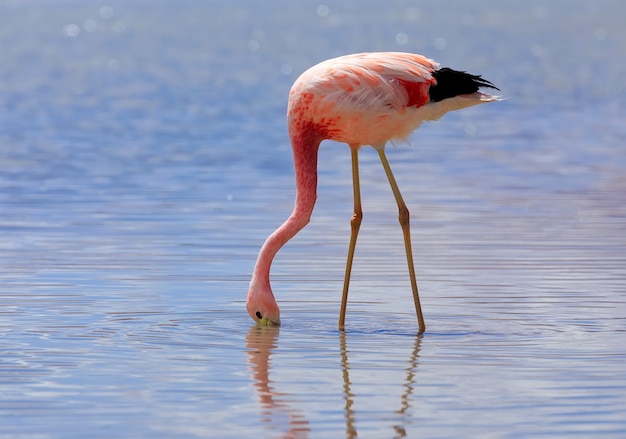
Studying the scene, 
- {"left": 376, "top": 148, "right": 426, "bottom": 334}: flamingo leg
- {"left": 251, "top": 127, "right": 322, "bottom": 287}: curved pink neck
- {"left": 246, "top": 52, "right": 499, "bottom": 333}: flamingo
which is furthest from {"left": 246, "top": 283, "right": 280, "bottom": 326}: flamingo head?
{"left": 376, "top": 148, "right": 426, "bottom": 334}: flamingo leg

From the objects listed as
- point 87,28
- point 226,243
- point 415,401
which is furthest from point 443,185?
point 87,28

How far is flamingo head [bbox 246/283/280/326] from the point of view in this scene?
27.3ft

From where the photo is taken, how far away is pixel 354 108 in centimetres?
841

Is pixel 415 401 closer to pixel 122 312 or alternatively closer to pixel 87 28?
pixel 122 312

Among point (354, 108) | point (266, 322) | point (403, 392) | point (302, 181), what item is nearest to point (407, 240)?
point (302, 181)

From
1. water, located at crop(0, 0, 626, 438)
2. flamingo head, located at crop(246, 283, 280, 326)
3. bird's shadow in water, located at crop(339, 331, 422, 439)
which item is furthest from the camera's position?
flamingo head, located at crop(246, 283, 280, 326)

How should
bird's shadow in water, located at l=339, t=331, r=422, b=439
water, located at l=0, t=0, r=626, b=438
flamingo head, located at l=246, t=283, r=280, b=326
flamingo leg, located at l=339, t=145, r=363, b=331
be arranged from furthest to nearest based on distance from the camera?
flamingo leg, located at l=339, t=145, r=363, b=331 → flamingo head, located at l=246, t=283, r=280, b=326 → water, located at l=0, t=0, r=626, b=438 → bird's shadow in water, located at l=339, t=331, r=422, b=439

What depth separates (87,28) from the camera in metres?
78.6

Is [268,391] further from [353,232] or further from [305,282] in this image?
[305,282]

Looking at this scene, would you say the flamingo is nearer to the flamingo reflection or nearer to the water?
the flamingo reflection

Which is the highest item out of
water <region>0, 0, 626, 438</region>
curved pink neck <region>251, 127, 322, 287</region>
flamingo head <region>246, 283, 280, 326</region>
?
curved pink neck <region>251, 127, 322, 287</region>

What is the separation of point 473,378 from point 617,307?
6.50ft

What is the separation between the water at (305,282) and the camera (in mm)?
6656

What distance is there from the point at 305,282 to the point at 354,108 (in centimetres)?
174
